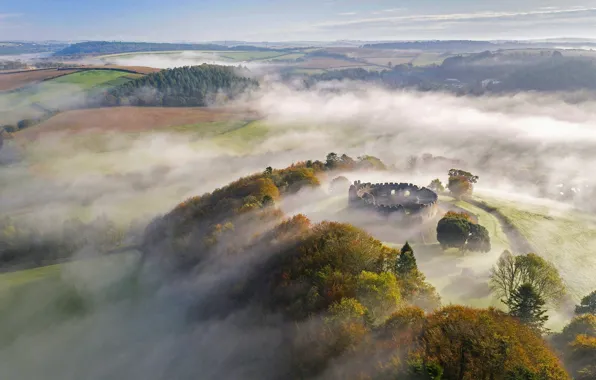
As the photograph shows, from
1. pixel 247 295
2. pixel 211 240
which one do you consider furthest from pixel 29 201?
pixel 247 295

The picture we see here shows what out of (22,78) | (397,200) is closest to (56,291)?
(397,200)

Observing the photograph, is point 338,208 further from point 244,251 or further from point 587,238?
point 587,238

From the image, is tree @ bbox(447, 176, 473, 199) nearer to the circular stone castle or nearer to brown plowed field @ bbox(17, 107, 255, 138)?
the circular stone castle

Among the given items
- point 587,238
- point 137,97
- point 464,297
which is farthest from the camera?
point 137,97

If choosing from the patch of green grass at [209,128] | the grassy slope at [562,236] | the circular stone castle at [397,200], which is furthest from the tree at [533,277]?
the patch of green grass at [209,128]

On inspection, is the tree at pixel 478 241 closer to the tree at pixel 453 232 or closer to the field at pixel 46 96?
the tree at pixel 453 232

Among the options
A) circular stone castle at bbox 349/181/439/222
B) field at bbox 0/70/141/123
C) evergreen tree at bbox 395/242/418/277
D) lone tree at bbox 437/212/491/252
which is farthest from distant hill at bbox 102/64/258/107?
evergreen tree at bbox 395/242/418/277
